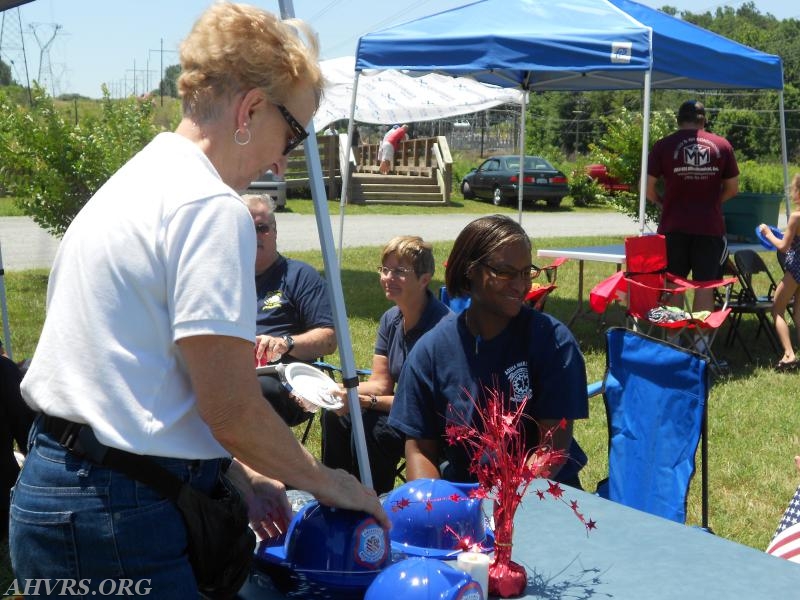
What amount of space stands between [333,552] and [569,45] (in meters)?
5.90

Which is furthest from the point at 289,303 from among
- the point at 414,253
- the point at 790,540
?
the point at 790,540

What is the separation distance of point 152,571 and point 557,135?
47.4 meters

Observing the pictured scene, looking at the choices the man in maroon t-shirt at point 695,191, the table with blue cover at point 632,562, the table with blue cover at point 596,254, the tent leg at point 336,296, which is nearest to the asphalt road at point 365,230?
the table with blue cover at point 596,254

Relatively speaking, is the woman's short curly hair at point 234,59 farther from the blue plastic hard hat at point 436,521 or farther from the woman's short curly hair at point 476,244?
the woman's short curly hair at point 476,244

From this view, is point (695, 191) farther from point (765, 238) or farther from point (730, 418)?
point (730, 418)

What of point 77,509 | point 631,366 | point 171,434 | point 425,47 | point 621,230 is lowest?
point 621,230

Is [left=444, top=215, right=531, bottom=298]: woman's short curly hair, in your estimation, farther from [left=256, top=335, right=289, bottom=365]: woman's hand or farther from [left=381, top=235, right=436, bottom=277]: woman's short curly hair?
[left=256, top=335, right=289, bottom=365]: woman's hand

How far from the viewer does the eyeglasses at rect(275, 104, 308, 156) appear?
5.16ft

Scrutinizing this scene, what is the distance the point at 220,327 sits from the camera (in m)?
1.38

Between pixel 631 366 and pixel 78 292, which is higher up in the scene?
pixel 78 292

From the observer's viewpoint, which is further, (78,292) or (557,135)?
(557,135)

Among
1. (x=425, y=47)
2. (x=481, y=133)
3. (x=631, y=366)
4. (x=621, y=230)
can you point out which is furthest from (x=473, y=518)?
(x=481, y=133)

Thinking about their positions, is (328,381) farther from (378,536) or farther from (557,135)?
(557,135)

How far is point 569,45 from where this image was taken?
22.8 ft
